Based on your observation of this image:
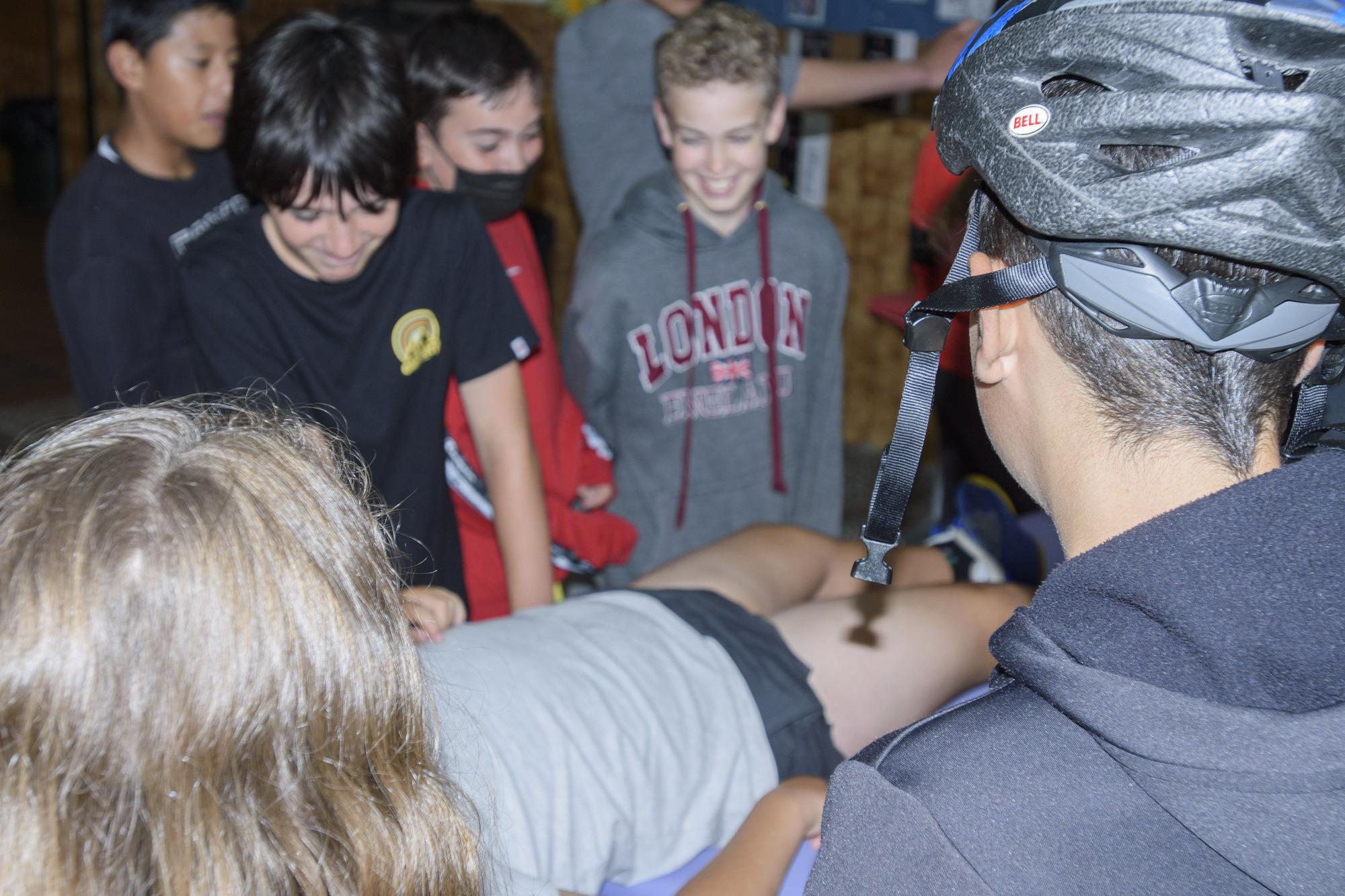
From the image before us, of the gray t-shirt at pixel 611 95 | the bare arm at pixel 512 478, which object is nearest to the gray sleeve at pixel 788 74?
the gray t-shirt at pixel 611 95

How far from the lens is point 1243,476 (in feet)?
2.98

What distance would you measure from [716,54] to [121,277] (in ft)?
4.29

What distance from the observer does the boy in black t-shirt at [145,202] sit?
1949 mm

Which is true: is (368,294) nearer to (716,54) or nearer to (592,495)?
(592,495)

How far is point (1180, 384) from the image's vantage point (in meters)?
0.91

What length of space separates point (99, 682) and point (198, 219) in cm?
161

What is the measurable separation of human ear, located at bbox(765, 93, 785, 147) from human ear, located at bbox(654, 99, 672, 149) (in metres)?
0.22

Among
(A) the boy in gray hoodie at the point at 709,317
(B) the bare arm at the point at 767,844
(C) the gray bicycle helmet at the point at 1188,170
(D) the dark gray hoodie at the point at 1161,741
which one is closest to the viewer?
(D) the dark gray hoodie at the point at 1161,741

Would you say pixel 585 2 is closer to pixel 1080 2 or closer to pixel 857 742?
pixel 857 742

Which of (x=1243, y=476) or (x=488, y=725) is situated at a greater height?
(x=1243, y=476)

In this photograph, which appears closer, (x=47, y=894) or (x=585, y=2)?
(x=47, y=894)

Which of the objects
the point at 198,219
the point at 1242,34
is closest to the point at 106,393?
the point at 198,219

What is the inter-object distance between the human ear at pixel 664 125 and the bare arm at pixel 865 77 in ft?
1.67

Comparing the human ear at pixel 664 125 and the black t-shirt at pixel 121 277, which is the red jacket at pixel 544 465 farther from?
the black t-shirt at pixel 121 277
